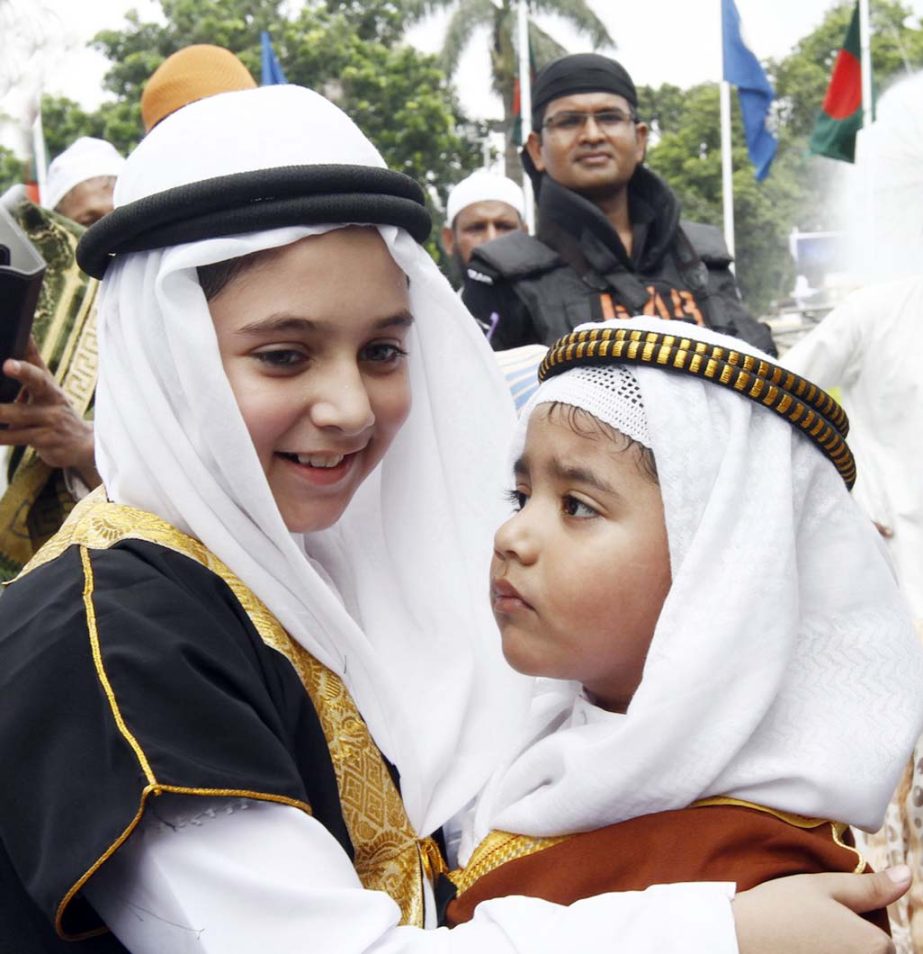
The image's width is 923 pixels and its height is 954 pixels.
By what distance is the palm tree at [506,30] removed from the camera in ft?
95.4

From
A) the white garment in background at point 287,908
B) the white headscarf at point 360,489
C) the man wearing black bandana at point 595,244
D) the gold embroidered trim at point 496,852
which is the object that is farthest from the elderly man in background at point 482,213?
the white garment in background at point 287,908

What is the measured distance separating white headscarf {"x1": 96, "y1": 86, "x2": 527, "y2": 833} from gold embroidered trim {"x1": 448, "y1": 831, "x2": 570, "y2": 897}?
10 centimetres

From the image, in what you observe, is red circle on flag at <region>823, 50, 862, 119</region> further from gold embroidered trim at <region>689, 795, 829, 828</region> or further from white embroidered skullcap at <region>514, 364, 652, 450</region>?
gold embroidered trim at <region>689, 795, 829, 828</region>

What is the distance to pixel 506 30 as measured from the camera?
29078 mm

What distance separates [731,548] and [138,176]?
1051mm

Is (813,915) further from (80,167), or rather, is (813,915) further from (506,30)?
(506,30)

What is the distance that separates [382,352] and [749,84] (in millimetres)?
13012

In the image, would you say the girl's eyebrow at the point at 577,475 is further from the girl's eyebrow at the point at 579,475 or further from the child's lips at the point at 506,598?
the child's lips at the point at 506,598

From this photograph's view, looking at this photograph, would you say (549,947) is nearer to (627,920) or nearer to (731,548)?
A: (627,920)

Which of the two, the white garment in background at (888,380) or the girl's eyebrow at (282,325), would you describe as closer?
the girl's eyebrow at (282,325)

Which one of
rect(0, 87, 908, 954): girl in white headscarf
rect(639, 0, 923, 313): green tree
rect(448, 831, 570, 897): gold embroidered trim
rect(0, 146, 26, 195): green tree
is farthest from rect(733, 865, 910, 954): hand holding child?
rect(639, 0, 923, 313): green tree

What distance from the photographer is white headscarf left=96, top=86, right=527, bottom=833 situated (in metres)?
1.86

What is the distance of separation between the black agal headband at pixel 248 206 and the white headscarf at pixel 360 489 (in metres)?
0.02

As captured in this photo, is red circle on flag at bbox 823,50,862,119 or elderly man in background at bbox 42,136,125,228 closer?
elderly man in background at bbox 42,136,125,228
